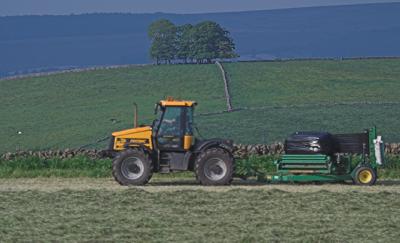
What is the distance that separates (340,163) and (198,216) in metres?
7.06

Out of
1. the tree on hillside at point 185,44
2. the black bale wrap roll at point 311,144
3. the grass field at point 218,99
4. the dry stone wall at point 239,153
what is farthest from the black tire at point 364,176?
the tree on hillside at point 185,44

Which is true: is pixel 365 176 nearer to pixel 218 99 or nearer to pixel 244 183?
pixel 244 183

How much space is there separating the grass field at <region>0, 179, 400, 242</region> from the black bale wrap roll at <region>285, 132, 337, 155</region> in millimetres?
924

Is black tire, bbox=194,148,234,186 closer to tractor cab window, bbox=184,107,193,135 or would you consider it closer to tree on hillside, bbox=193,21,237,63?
tractor cab window, bbox=184,107,193,135

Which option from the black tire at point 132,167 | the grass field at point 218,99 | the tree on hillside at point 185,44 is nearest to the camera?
the black tire at point 132,167

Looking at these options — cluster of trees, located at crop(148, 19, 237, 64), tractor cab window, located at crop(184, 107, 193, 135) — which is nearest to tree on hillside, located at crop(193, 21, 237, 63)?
cluster of trees, located at crop(148, 19, 237, 64)

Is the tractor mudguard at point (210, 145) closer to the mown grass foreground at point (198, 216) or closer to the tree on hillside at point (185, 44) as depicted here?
the mown grass foreground at point (198, 216)

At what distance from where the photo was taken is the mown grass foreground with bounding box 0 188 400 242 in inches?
639

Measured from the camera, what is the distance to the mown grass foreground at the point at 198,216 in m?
A: 16.2

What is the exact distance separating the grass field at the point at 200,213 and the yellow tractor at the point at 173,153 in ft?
1.39

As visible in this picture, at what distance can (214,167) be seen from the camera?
24109 millimetres

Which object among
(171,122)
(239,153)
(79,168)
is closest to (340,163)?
(171,122)

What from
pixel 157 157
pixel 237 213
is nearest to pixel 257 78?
pixel 157 157

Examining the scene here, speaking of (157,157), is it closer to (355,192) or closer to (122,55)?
(355,192)
